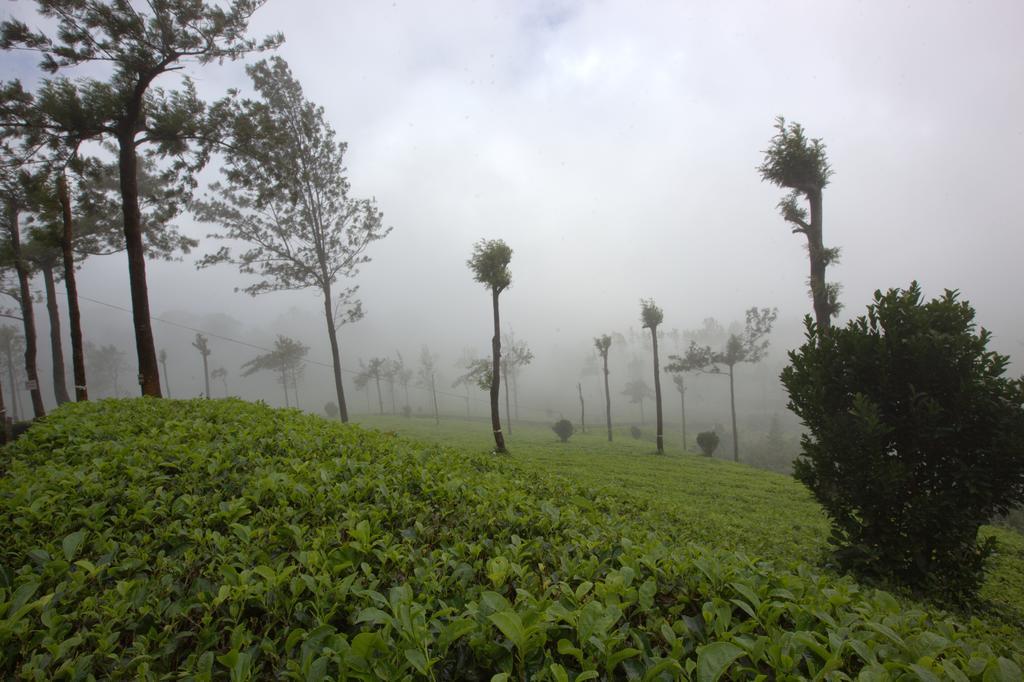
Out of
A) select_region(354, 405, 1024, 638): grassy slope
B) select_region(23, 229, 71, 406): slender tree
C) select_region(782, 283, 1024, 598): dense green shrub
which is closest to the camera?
select_region(782, 283, 1024, 598): dense green shrub

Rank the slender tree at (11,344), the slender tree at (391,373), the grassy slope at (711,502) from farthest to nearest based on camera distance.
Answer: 1. the slender tree at (391,373)
2. the slender tree at (11,344)
3. the grassy slope at (711,502)

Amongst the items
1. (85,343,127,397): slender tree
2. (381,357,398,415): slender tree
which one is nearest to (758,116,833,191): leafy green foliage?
(381,357,398,415): slender tree

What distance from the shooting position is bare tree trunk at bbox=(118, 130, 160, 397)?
33.0 ft

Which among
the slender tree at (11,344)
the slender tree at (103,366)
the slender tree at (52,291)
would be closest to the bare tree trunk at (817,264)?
the slender tree at (52,291)

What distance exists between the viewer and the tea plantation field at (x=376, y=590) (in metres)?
1.61

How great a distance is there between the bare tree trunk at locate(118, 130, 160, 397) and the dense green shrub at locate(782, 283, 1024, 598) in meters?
13.7

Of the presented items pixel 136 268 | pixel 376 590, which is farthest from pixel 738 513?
pixel 136 268

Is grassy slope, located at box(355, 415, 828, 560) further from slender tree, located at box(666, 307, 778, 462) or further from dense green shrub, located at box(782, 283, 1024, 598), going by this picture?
slender tree, located at box(666, 307, 778, 462)

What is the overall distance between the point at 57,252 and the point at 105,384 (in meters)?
68.5

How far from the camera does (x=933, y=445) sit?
213 inches

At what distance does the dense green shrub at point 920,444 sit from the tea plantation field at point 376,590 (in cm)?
91

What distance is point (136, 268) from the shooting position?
10.1 meters

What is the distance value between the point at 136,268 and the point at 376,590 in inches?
464

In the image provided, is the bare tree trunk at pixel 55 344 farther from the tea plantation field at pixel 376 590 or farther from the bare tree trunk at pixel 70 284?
the tea plantation field at pixel 376 590
